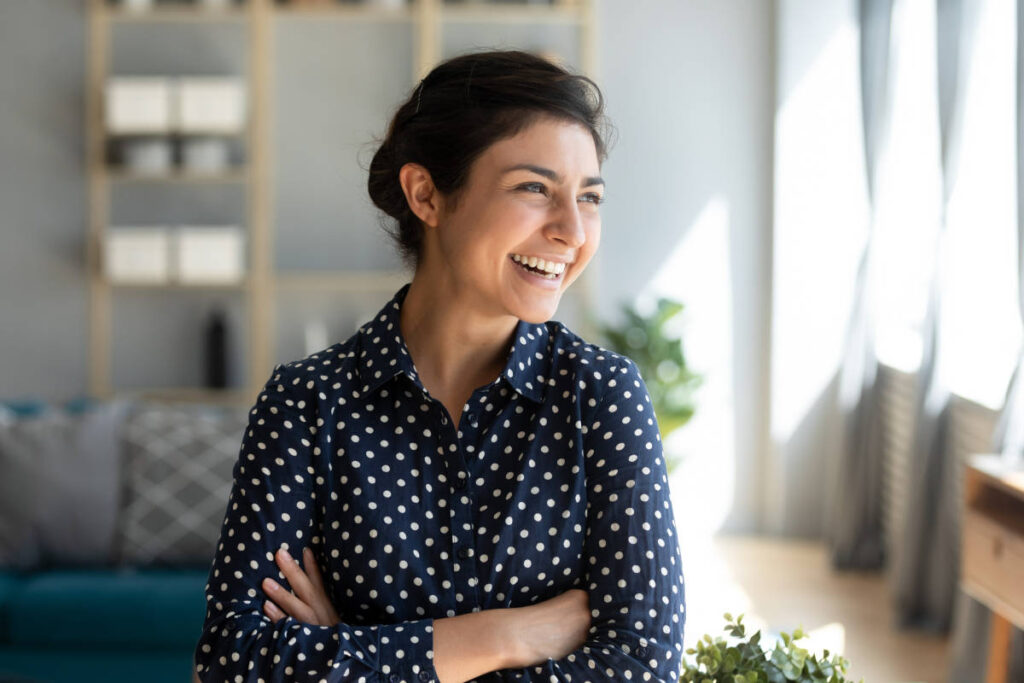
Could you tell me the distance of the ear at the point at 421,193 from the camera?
1.49 metres

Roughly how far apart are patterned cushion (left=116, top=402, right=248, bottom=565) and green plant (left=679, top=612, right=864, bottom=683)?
7.66ft

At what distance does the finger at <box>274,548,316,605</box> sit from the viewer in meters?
1.42

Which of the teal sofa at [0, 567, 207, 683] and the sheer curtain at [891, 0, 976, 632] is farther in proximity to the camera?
the sheer curtain at [891, 0, 976, 632]

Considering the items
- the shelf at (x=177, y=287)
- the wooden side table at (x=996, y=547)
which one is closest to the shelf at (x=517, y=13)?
the shelf at (x=177, y=287)

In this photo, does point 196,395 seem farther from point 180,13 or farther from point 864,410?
point 864,410

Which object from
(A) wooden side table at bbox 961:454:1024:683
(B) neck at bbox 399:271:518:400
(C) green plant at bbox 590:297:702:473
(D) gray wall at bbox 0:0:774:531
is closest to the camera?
(B) neck at bbox 399:271:518:400

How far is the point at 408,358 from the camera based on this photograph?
1516 millimetres

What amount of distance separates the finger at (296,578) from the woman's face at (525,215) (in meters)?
0.42

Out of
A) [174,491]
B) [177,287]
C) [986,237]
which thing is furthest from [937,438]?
[177,287]

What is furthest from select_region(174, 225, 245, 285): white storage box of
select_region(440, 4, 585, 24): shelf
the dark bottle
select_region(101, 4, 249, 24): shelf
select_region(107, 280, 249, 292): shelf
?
select_region(440, 4, 585, 24): shelf

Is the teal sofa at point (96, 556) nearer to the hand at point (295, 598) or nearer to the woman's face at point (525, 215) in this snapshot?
the hand at point (295, 598)

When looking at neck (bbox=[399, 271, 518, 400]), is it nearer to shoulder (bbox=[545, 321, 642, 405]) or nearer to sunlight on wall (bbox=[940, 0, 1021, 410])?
shoulder (bbox=[545, 321, 642, 405])

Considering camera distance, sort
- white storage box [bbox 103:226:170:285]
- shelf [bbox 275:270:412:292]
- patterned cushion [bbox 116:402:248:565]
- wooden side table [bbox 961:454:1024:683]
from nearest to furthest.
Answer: wooden side table [bbox 961:454:1024:683] → patterned cushion [bbox 116:402:248:565] → white storage box [bbox 103:226:170:285] → shelf [bbox 275:270:412:292]

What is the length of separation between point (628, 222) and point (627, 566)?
4294mm
